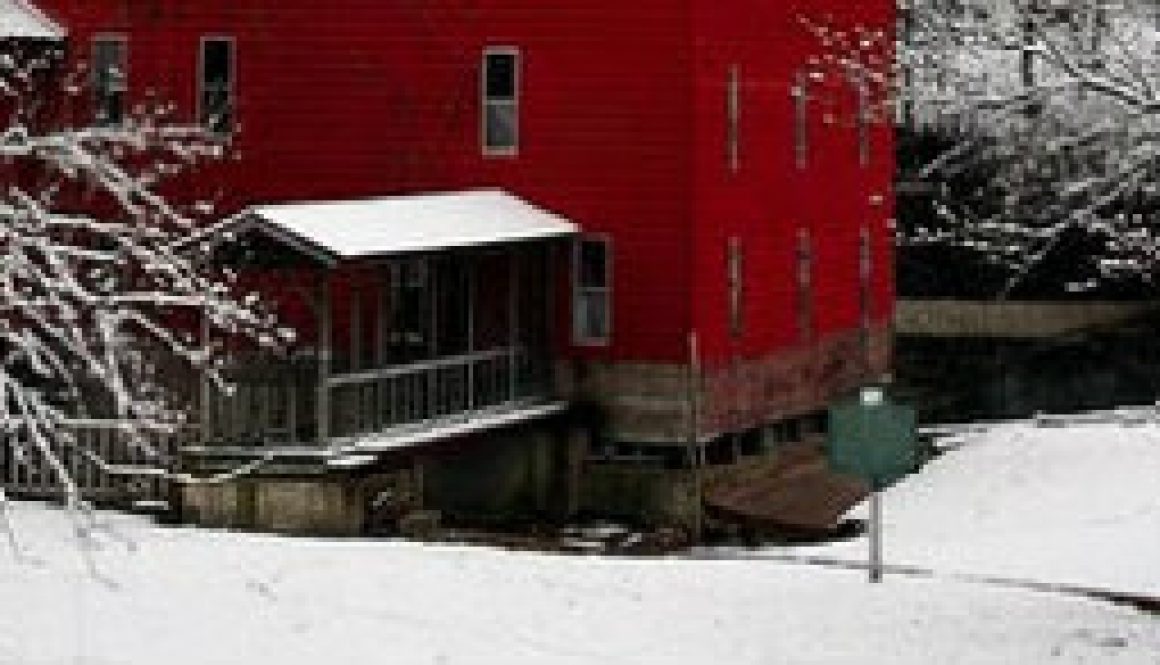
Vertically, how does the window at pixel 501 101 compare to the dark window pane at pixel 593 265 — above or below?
above

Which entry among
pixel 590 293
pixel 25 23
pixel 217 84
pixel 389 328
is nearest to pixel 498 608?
pixel 590 293

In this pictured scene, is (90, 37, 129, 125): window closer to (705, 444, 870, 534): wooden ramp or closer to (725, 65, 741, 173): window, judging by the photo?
(725, 65, 741, 173): window

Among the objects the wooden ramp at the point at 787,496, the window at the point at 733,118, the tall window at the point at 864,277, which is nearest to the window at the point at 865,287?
the tall window at the point at 864,277

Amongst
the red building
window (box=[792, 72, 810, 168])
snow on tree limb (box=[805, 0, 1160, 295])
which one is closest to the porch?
the red building

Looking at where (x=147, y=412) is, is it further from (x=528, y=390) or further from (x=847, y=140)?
(x=847, y=140)

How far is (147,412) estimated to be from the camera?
14.6 meters

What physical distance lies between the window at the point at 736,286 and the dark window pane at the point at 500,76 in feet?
13.4

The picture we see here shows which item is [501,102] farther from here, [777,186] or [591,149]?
[777,186]

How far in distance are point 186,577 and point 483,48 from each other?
44.5 feet

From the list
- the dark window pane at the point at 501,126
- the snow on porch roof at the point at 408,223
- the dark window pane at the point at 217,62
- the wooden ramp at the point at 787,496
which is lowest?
the wooden ramp at the point at 787,496

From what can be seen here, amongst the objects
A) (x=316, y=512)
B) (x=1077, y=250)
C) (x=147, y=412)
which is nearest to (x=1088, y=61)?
(x=147, y=412)

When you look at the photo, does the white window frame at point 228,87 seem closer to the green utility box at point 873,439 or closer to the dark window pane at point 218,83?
the dark window pane at point 218,83

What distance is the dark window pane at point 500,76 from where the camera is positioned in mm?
31672

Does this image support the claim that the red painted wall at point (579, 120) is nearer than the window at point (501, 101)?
Yes
